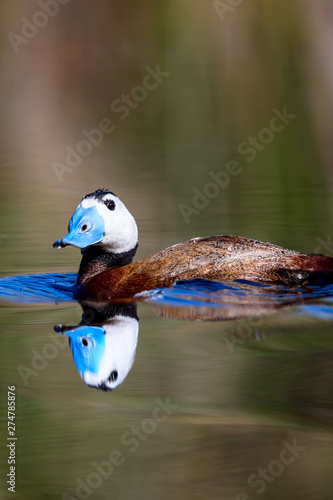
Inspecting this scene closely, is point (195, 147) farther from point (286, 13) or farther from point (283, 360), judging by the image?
point (283, 360)

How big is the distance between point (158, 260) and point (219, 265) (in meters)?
0.52

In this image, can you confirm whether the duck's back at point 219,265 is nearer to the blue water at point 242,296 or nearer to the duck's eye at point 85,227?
the blue water at point 242,296

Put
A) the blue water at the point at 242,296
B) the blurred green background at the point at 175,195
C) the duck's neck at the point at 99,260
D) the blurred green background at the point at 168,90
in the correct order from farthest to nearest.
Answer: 1. the blurred green background at the point at 168,90
2. the duck's neck at the point at 99,260
3. the blue water at the point at 242,296
4. the blurred green background at the point at 175,195

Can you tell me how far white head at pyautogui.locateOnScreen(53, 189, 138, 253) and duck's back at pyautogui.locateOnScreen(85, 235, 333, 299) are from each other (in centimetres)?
48

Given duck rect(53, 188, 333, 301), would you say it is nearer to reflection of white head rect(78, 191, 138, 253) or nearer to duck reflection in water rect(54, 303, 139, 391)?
reflection of white head rect(78, 191, 138, 253)

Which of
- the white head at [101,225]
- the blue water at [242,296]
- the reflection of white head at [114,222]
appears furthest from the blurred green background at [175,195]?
the reflection of white head at [114,222]

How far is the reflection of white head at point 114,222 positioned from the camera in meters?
7.43

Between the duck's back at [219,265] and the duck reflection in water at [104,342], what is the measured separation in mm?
254

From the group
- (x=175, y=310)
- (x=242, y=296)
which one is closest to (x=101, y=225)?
(x=175, y=310)

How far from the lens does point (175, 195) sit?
39.8 ft

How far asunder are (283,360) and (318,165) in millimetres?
9903

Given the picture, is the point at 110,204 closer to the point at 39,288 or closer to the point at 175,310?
the point at 39,288

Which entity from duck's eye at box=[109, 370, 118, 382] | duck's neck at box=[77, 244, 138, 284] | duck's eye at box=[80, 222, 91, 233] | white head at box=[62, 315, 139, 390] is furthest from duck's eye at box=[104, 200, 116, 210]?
duck's eye at box=[109, 370, 118, 382]

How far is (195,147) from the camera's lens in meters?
16.5
